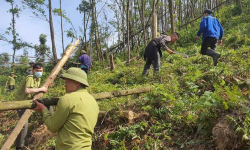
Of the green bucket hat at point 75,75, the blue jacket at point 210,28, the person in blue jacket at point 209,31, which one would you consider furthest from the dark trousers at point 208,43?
the green bucket hat at point 75,75

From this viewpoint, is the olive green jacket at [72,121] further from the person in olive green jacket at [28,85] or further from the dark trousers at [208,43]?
the dark trousers at [208,43]

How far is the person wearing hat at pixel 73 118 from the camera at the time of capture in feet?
7.99

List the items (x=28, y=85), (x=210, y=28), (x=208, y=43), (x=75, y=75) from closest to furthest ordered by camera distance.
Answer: (x=75, y=75) → (x=28, y=85) → (x=210, y=28) → (x=208, y=43)

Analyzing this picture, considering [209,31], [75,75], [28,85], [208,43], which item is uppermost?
[209,31]

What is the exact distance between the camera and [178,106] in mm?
4402

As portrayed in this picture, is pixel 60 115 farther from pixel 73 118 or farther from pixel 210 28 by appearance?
pixel 210 28

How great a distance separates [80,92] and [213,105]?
2.12 meters

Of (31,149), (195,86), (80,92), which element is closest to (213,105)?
(195,86)

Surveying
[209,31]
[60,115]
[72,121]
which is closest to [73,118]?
[72,121]

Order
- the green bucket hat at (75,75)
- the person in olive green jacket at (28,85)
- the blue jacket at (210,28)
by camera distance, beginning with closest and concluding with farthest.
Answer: the green bucket hat at (75,75) < the person in olive green jacket at (28,85) < the blue jacket at (210,28)

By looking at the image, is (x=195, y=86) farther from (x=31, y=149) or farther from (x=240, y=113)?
(x=31, y=149)

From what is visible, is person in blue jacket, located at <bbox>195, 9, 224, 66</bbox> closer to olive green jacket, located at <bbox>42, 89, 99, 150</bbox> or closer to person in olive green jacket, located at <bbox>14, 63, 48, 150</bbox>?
person in olive green jacket, located at <bbox>14, 63, 48, 150</bbox>

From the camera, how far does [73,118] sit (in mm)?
2463

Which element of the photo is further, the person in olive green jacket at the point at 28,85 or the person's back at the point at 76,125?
the person in olive green jacket at the point at 28,85
